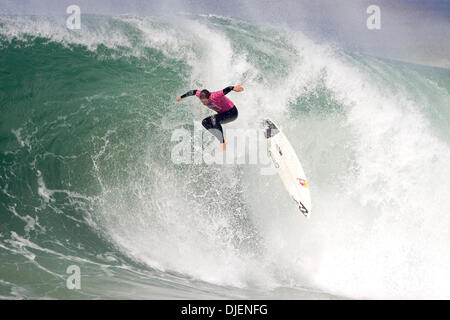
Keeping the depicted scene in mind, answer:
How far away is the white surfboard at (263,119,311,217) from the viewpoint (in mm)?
6661

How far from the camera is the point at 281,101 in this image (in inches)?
331

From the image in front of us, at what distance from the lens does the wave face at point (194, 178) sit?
6.18 m

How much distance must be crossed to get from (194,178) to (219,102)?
1.85m

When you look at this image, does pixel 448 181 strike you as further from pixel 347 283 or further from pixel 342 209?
pixel 347 283

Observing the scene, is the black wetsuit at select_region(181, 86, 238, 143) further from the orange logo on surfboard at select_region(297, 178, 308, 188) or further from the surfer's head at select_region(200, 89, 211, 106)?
the orange logo on surfboard at select_region(297, 178, 308, 188)

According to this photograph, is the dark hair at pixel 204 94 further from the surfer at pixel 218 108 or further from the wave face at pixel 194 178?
the wave face at pixel 194 178

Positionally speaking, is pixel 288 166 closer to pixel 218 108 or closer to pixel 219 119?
pixel 219 119

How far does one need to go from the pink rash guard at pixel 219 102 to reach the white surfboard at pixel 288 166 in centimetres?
129

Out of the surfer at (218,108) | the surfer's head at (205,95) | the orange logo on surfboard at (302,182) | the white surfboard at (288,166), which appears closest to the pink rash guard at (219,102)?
the surfer at (218,108)

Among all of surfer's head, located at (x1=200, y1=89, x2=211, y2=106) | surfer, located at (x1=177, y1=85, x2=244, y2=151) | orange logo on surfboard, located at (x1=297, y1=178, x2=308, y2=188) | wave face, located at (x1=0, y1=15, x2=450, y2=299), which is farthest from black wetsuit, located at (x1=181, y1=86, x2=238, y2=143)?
orange logo on surfboard, located at (x1=297, y1=178, x2=308, y2=188)

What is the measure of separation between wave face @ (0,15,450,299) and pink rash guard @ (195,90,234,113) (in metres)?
1.32

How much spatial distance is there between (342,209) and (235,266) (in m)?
2.92
